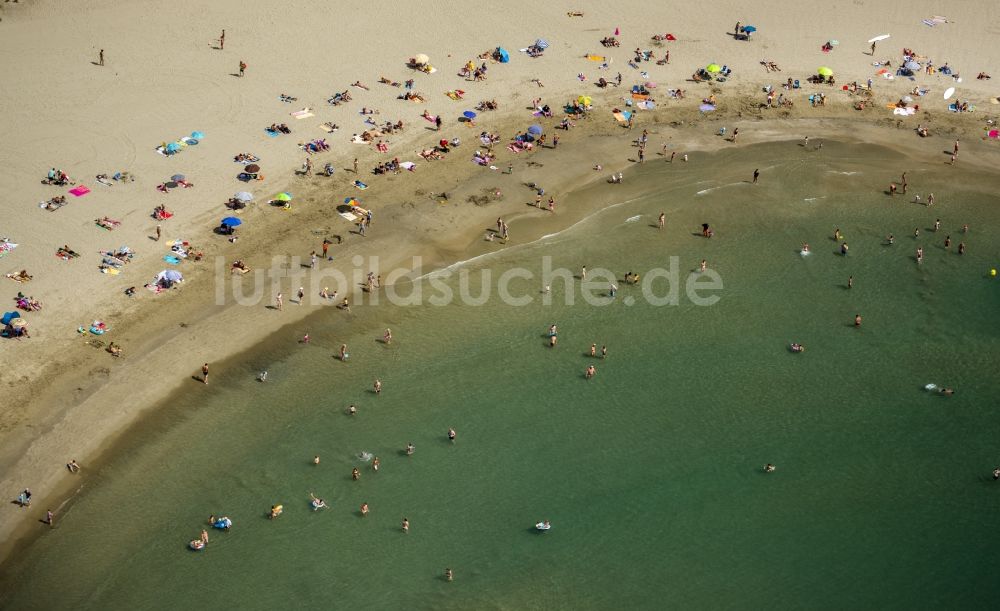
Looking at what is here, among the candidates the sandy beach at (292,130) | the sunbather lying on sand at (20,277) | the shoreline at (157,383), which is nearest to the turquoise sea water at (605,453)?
the shoreline at (157,383)

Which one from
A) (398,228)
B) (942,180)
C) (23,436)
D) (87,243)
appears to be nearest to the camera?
(23,436)

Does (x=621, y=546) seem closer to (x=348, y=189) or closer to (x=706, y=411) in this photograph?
(x=706, y=411)

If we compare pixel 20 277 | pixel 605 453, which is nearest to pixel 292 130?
pixel 20 277

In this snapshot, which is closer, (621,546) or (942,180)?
(621,546)

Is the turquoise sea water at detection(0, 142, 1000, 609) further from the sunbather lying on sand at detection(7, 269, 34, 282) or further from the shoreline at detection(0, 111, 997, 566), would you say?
the sunbather lying on sand at detection(7, 269, 34, 282)

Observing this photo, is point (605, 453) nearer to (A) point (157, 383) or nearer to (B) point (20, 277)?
(A) point (157, 383)

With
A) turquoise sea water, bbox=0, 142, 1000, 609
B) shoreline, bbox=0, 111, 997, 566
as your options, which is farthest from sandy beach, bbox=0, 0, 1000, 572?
turquoise sea water, bbox=0, 142, 1000, 609

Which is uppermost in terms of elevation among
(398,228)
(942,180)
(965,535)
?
(942,180)

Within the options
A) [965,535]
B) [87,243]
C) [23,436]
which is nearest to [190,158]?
[87,243]
